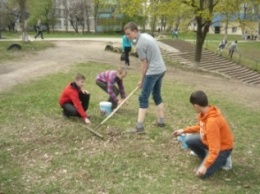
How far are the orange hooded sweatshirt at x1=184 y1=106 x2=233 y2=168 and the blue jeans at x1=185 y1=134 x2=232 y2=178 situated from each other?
0.09m

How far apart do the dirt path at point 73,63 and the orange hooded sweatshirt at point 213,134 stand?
722cm

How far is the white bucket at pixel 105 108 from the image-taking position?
8016mm

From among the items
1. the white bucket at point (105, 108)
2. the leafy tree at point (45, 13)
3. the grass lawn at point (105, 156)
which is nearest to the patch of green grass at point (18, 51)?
Result: the grass lawn at point (105, 156)

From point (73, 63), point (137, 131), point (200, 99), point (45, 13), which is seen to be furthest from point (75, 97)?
point (45, 13)

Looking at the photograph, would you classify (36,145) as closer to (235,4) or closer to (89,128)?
(89,128)

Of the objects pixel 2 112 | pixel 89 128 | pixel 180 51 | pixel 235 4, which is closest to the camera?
pixel 89 128

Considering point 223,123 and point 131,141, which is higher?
point 223,123

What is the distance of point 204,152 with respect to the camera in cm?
578

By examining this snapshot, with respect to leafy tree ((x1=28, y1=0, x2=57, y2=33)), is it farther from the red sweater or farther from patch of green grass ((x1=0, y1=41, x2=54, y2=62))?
the red sweater

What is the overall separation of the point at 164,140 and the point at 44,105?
346 cm

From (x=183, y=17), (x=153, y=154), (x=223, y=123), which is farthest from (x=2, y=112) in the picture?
(x=183, y=17)

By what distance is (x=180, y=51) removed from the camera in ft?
90.9

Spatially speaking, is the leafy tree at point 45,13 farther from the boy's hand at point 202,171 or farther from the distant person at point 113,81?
the boy's hand at point 202,171

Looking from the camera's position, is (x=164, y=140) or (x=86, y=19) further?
(x=86, y=19)
